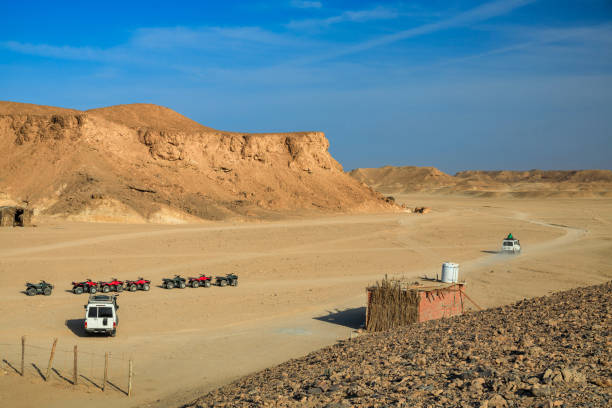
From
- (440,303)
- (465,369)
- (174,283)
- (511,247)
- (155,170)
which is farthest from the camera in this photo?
(155,170)

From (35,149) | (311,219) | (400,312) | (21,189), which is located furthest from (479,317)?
(35,149)

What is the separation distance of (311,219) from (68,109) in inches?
1305

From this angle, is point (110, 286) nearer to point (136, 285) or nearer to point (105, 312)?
point (136, 285)

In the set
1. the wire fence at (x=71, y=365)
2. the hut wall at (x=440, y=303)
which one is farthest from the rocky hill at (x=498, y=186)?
the wire fence at (x=71, y=365)

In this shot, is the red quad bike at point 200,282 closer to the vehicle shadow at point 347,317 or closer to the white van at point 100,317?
the vehicle shadow at point 347,317

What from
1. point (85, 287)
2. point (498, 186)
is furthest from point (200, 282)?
point (498, 186)

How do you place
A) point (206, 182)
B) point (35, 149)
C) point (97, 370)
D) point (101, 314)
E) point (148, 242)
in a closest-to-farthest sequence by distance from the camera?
point (97, 370)
point (101, 314)
point (148, 242)
point (35, 149)
point (206, 182)

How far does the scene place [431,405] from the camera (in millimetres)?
8805

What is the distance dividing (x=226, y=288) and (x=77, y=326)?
883 centimetres

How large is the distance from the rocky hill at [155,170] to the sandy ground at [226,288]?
4.96 metres

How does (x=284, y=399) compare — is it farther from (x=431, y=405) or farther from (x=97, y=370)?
(x=97, y=370)

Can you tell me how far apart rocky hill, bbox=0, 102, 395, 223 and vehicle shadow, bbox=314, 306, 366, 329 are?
106ft

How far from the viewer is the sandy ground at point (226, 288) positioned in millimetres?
15992

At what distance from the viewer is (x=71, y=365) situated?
16.1 metres
